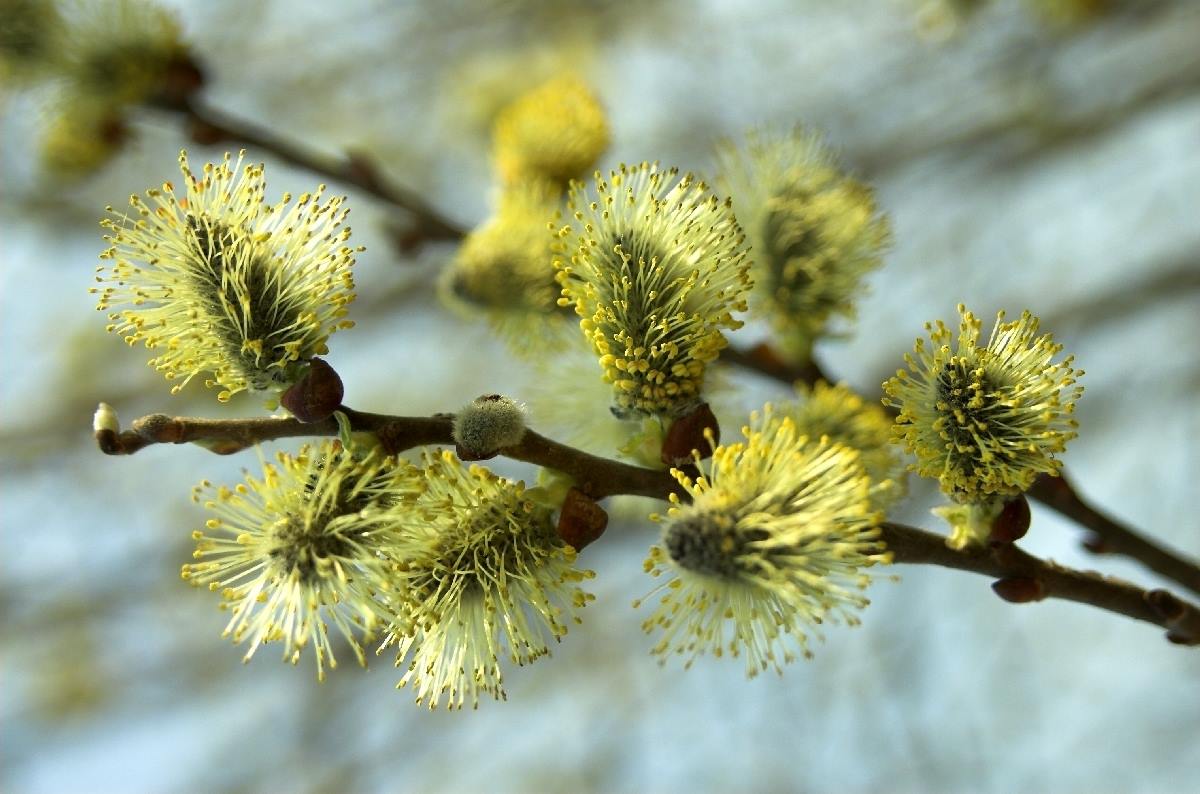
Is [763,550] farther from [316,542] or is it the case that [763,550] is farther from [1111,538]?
[1111,538]

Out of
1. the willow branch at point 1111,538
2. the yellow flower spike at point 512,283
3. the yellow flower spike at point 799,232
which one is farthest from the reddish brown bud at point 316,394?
the willow branch at point 1111,538

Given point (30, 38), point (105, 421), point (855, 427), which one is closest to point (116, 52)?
point (30, 38)

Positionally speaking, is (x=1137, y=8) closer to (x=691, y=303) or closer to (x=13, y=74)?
(x=691, y=303)

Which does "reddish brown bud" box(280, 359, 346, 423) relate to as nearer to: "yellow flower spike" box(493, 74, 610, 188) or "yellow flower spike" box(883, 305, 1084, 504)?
"yellow flower spike" box(883, 305, 1084, 504)


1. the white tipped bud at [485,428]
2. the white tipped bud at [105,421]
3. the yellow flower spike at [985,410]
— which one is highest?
the yellow flower spike at [985,410]

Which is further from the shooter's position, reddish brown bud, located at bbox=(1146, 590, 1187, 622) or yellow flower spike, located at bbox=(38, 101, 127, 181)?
yellow flower spike, located at bbox=(38, 101, 127, 181)

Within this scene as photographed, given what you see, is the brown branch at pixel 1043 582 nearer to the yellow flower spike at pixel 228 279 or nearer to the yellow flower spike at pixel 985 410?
the yellow flower spike at pixel 985 410

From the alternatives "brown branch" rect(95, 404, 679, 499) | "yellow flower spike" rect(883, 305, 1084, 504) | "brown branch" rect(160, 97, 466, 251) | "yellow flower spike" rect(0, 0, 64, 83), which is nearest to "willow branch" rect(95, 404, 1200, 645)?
"brown branch" rect(95, 404, 679, 499)

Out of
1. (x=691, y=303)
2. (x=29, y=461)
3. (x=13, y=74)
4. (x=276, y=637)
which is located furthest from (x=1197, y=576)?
(x=29, y=461)
